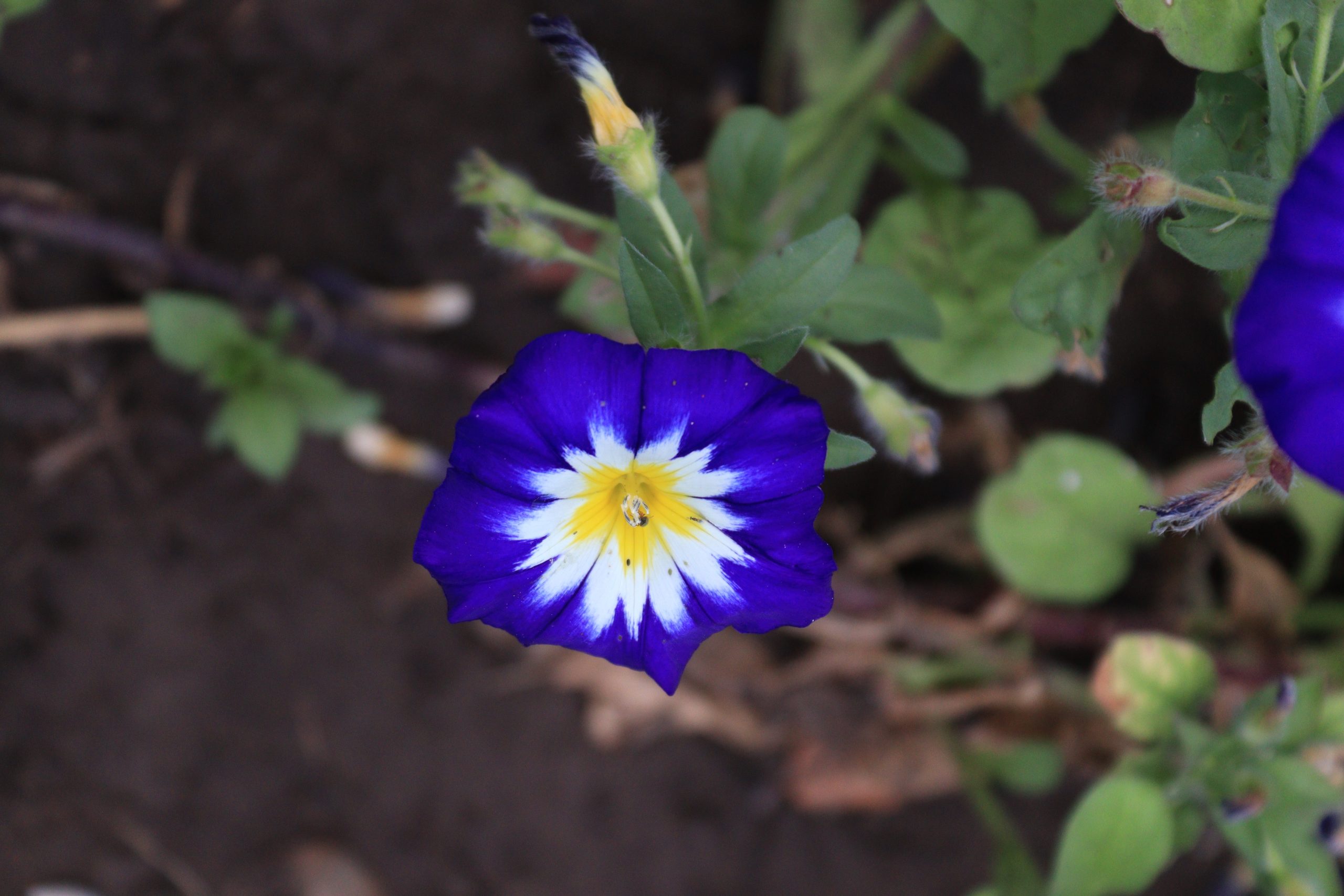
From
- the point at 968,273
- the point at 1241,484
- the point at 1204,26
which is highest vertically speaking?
the point at 968,273

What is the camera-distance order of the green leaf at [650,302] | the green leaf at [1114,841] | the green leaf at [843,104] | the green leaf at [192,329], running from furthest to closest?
the green leaf at [192,329]
the green leaf at [843,104]
the green leaf at [1114,841]
the green leaf at [650,302]

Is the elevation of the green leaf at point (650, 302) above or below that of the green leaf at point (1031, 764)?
below

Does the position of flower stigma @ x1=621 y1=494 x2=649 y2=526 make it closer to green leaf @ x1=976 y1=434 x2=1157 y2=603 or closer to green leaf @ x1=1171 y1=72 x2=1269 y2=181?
green leaf @ x1=1171 y1=72 x2=1269 y2=181

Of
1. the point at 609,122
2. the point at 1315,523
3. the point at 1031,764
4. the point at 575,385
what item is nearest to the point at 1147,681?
the point at 1031,764

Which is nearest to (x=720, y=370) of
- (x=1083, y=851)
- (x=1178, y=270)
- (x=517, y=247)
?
(x=517, y=247)

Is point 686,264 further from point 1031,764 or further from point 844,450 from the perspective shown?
point 1031,764

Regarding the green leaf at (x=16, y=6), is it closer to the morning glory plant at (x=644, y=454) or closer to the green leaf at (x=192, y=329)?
the green leaf at (x=192, y=329)

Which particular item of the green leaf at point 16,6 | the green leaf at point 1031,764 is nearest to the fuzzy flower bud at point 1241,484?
the green leaf at point 1031,764
